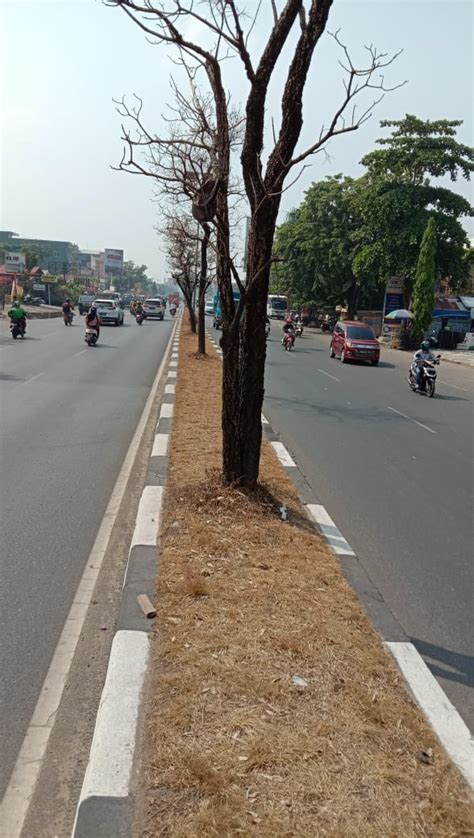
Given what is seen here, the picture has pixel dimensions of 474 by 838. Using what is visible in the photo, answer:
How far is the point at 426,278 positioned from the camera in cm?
3491

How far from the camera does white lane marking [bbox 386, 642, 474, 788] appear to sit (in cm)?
291

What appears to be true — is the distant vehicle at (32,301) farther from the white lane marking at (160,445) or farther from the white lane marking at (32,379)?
the white lane marking at (160,445)

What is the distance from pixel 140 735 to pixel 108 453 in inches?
231

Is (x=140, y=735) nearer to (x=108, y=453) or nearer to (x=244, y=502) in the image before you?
(x=244, y=502)

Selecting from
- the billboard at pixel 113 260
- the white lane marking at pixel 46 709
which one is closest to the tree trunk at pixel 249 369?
the white lane marking at pixel 46 709

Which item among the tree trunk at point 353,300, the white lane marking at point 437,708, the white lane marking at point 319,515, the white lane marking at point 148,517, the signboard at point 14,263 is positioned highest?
the signboard at point 14,263

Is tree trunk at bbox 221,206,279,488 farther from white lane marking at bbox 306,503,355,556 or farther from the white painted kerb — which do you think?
the white painted kerb

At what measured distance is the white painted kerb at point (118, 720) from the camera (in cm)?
263

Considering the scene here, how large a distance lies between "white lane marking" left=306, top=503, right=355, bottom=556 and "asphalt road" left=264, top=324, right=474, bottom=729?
4.3 inches

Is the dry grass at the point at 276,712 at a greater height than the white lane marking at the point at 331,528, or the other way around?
the dry grass at the point at 276,712

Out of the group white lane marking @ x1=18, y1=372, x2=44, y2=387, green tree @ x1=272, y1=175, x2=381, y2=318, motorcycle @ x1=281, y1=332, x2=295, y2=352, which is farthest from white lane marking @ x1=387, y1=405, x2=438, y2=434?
green tree @ x1=272, y1=175, x2=381, y2=318

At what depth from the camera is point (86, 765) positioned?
287 cm

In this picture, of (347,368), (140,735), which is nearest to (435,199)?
(347,368)

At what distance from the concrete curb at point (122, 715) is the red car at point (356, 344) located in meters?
21.1
